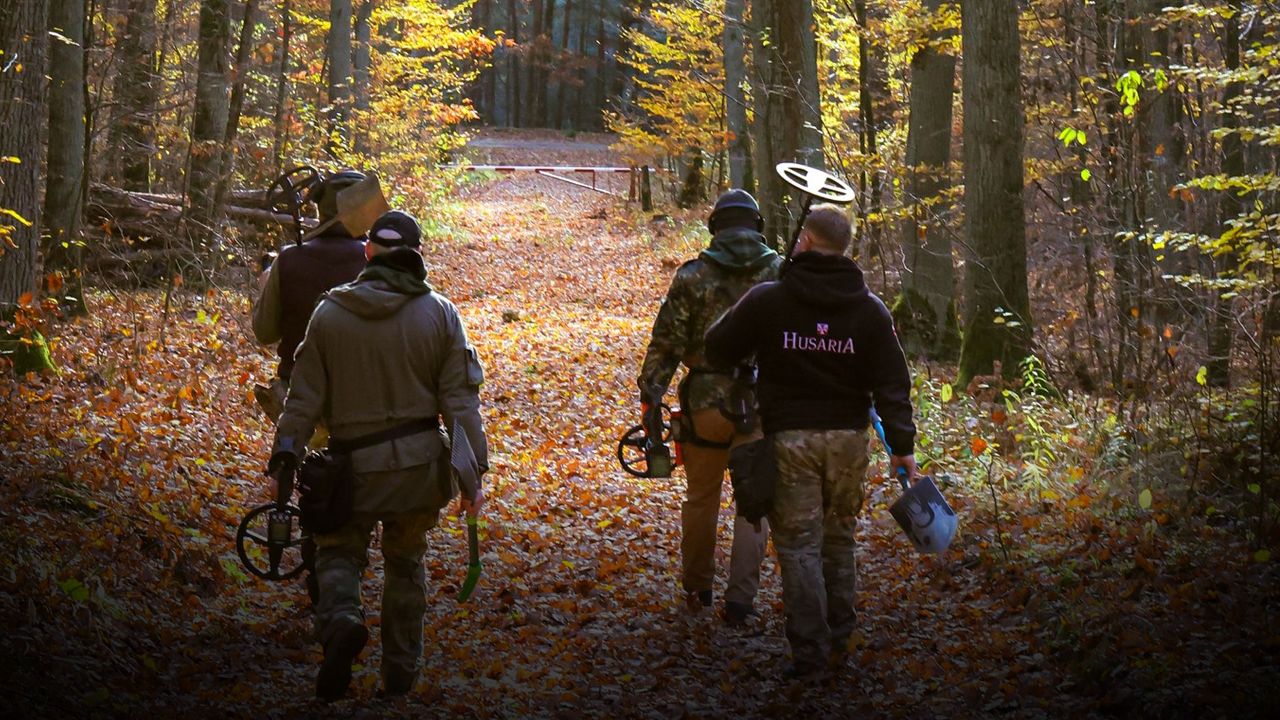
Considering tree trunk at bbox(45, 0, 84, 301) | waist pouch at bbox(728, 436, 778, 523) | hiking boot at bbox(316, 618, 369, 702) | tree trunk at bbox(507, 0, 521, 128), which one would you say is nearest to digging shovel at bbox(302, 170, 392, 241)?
waist pouch at bbox(728, 436, 778, 523)

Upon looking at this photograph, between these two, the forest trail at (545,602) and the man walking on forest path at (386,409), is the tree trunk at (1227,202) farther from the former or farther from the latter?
the man walking on forest path at (386,409)

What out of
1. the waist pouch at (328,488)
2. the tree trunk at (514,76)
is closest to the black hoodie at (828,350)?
the waist pouch at (328,488)

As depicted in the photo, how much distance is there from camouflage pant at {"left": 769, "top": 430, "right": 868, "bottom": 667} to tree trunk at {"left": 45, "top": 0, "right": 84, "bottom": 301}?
1034 cm

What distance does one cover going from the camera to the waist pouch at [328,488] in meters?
5.59

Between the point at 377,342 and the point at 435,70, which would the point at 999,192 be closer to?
the point at 377,342

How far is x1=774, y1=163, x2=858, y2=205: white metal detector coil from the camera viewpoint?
21.1 feet

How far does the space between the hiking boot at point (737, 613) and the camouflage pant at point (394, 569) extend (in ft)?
7.10

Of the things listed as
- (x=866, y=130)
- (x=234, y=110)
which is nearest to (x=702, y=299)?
(x=234, y=110)

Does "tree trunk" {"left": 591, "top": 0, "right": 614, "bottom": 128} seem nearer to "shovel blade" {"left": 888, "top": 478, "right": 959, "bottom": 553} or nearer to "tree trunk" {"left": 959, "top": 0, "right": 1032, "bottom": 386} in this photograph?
"tree trunk" {"left": 959, "top": 0, "right": 1032, "bottom": 386}

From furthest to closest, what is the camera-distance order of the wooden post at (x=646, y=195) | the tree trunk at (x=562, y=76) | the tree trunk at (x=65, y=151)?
the tree trunk at (x=562, y=76), the wooden post at (x=646, y=195), the tree trunk at (x=65, y=151)

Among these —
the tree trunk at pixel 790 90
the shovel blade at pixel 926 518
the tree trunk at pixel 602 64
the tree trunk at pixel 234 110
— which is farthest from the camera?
the tree trunk at pixel 602 64


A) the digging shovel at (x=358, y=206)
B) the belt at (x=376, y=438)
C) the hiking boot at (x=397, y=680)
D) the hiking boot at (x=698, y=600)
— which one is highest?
the digging shovel at (x=358, y=206)

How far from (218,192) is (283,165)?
3759mm

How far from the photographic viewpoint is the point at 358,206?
24.6 feet
